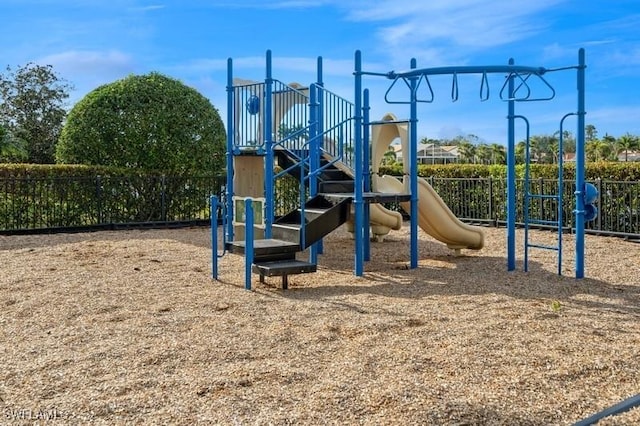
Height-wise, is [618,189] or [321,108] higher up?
[321,108]

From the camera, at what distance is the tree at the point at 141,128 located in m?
16.0

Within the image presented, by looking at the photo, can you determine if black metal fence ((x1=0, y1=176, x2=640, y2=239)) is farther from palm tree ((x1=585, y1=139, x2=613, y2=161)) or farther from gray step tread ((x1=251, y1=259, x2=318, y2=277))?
palm tree ((x1=585, y1=139, x2=613, y2=161))

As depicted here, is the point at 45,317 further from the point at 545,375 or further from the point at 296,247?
the point at 545,375

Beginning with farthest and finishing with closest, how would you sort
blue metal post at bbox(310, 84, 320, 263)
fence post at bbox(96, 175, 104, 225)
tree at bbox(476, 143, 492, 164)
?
tree at bbox(476, 143, 492, 164) → fence post at bbox(96, 175, 104, 225) → blue metal post at bbox(310, 84, 320, 263)

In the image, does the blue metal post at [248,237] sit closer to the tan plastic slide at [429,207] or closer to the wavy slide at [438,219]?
the tan plastic slide at [429,207]

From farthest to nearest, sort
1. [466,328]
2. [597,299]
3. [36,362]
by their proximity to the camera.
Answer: [597,299] → [466,328] → [36,362]

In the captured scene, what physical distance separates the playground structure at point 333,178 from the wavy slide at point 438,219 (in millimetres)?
17

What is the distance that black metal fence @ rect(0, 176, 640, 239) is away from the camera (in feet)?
43.5

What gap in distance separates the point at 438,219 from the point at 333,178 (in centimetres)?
168

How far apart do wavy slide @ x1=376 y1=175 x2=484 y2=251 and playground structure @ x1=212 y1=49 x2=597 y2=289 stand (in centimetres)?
2

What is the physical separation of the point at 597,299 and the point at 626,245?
17.6 ft

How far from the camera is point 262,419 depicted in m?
3.68

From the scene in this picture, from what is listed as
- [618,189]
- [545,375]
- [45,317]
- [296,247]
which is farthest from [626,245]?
[45,317]

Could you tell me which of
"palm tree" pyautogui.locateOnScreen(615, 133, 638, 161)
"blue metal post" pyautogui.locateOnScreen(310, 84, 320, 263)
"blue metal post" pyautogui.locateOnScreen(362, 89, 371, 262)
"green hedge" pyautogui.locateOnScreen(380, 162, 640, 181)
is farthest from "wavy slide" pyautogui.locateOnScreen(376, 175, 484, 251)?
"palm tree" pyautogui.locateOnScreen(615, 133, 638, 161)
